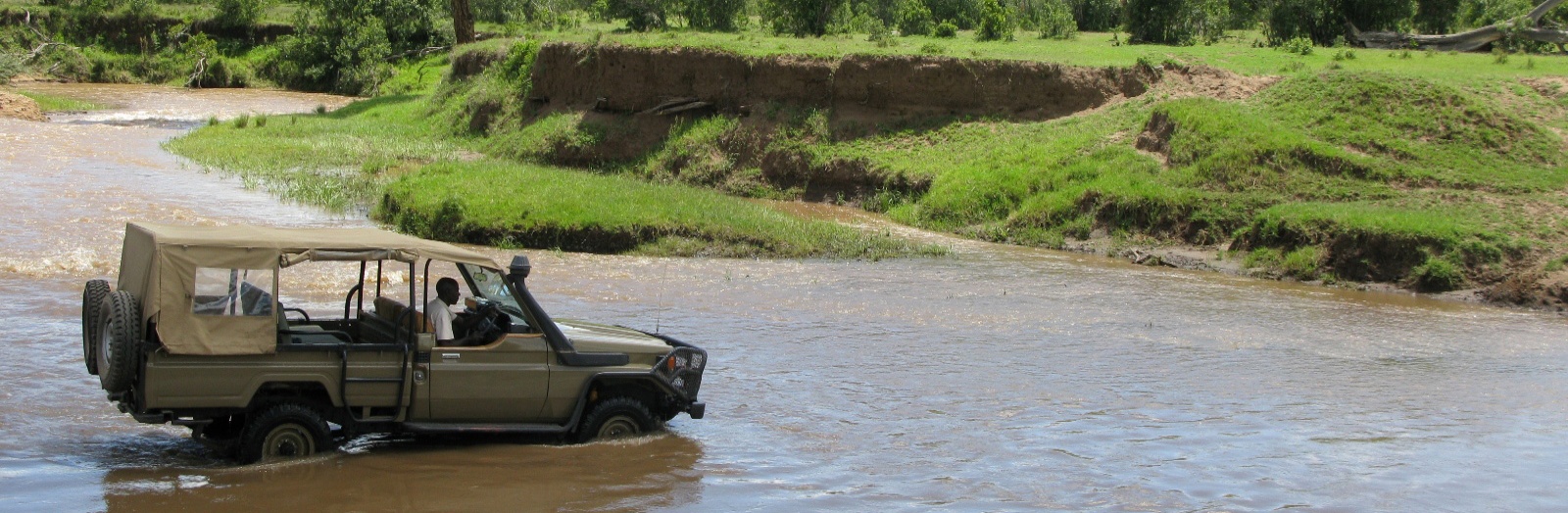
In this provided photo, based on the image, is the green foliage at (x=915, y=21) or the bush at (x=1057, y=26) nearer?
the bush at (x=1057, y=26)

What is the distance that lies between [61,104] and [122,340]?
32.8 m

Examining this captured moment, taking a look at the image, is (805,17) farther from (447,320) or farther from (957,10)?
(447,320)

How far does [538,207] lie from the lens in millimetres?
19125

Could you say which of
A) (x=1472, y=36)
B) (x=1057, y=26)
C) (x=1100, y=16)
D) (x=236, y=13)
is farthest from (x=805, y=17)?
(x=236, y=13)

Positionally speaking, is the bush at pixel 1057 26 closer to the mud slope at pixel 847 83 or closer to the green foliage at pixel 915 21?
the green foliage at pixel 915 21

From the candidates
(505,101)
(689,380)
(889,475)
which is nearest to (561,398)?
(689,380)

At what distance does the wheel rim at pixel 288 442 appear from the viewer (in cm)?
823

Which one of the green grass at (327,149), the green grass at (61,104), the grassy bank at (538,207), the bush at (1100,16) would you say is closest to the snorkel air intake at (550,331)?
the grassy bank at (538,207)

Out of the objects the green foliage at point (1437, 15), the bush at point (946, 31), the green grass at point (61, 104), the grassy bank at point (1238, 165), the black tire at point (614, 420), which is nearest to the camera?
the black tire at point (614, 420)

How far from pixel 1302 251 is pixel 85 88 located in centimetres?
3787

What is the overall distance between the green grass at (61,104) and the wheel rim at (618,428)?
99.9 feet

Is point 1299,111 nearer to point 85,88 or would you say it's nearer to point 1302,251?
point 1302,251

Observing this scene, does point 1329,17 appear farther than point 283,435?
Yes

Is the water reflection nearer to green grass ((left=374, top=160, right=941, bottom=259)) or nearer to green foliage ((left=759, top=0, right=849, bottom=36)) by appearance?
green grass ((left=374, top=160, right=941, bottom=259))
